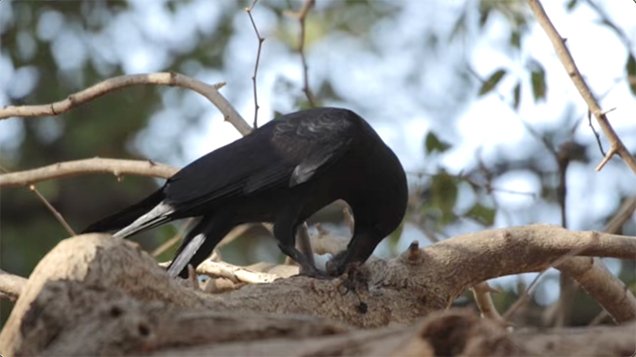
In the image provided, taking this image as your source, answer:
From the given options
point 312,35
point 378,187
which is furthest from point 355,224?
point 312,35

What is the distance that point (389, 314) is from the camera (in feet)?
13.5

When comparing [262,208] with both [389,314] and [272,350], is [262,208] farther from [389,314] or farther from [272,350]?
[272,350]

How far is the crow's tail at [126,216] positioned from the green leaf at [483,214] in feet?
6.63

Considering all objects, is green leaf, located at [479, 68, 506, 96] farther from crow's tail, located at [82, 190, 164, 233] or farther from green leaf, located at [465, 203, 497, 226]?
crow's tail, located at [82, 190, 164, 233]

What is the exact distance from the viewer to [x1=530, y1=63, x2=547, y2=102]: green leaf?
6.02 m

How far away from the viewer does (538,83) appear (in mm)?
6062

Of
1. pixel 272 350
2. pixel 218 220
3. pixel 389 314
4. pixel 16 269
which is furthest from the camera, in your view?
pixel 16 269

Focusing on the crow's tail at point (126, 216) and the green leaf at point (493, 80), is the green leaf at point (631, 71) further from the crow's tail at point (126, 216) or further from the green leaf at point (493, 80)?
the crow's tail at point (126, 216)

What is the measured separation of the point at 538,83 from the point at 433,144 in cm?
60

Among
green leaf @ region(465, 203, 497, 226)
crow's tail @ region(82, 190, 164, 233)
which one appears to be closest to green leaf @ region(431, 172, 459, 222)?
green leaf @ region(465, 203, 497, 226)

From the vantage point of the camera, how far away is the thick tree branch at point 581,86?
451 cm

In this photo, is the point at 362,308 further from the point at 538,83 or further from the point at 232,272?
the point at 538,83

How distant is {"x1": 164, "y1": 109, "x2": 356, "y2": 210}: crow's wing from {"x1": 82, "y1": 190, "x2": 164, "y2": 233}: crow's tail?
6 centimetres

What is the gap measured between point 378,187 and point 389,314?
0.99 metres
